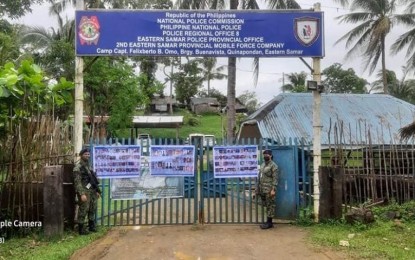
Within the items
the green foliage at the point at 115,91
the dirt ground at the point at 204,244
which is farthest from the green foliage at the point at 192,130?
the dirt ground at the point at 204,244

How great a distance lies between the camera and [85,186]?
25.9ft

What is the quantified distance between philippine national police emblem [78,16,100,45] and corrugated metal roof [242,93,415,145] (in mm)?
6805

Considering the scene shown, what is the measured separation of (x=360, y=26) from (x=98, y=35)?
2243 cm

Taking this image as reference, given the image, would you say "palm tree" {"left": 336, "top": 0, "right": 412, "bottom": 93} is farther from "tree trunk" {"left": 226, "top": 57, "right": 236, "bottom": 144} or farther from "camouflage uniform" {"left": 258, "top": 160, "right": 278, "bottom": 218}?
"camouflage uniform" {"left": 258, "top": 160, "right": 278, "bottom": 218}

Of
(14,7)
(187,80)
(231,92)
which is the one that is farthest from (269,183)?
(187,80)

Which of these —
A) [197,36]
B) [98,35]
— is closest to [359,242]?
[197,36]

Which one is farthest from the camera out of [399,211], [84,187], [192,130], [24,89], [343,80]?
[343,80]

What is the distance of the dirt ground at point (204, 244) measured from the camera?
6.60 meters

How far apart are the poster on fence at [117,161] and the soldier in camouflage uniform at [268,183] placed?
2416mm

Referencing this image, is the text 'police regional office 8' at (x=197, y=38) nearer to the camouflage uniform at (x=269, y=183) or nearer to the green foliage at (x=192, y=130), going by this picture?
the camouflage uniform at (x=269, y=183)

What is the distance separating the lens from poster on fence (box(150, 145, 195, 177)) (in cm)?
864

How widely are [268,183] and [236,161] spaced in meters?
0.77

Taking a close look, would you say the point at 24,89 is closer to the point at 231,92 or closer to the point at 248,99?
the point at 231,92

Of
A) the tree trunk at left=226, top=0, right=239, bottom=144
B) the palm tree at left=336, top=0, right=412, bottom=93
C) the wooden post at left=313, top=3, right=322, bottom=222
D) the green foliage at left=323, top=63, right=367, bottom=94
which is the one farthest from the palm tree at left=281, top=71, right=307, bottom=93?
the wooden post at left=313, top=3, right=322, bottom=222
